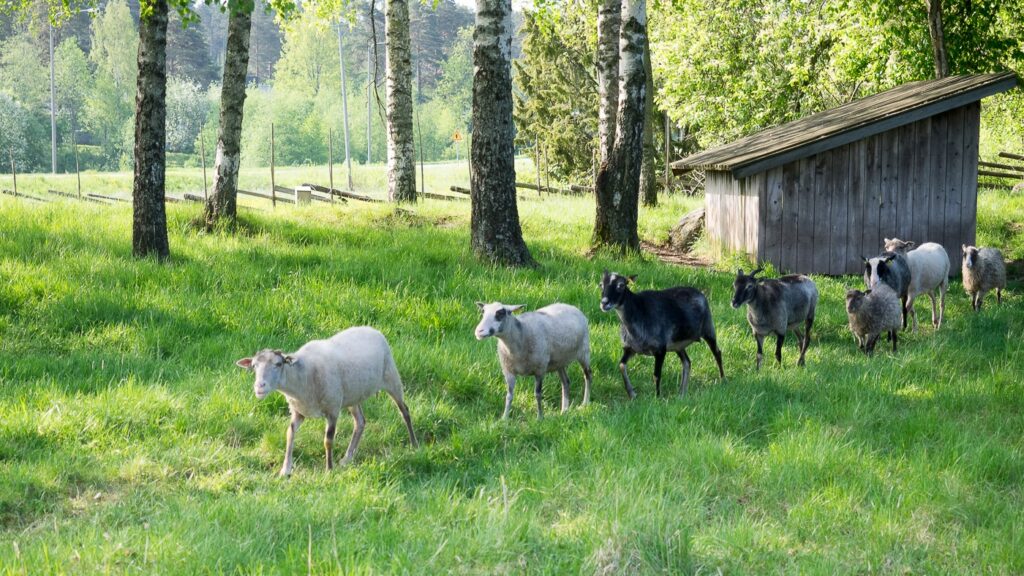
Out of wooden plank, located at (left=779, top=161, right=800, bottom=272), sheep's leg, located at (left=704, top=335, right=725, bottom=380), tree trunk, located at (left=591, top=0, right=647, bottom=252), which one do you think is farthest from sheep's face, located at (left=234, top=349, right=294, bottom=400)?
wooden plank, located at (left=779, top=161, right=800, bottom=272)

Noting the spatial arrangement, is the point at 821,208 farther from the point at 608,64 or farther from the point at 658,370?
the point at 658,370

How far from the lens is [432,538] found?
5258mm

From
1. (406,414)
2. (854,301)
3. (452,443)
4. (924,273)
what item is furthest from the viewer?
(924,273)

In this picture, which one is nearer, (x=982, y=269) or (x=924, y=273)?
(x=924, y=273)

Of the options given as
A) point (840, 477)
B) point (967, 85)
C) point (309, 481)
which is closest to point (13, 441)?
point (309, 481)

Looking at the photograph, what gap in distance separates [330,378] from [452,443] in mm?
1179

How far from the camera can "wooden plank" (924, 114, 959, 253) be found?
58.2 ft

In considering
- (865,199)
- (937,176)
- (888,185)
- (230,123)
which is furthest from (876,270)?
(230,123)

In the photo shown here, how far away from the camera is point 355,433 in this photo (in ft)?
25.1

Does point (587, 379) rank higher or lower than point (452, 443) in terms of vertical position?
higher

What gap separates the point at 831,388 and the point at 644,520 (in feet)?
14.4

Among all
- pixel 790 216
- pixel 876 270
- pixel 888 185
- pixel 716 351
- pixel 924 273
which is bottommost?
pixel 716 351

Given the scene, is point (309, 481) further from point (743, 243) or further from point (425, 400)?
point (743, 243)

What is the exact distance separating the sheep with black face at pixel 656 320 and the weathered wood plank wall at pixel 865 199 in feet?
25.3
